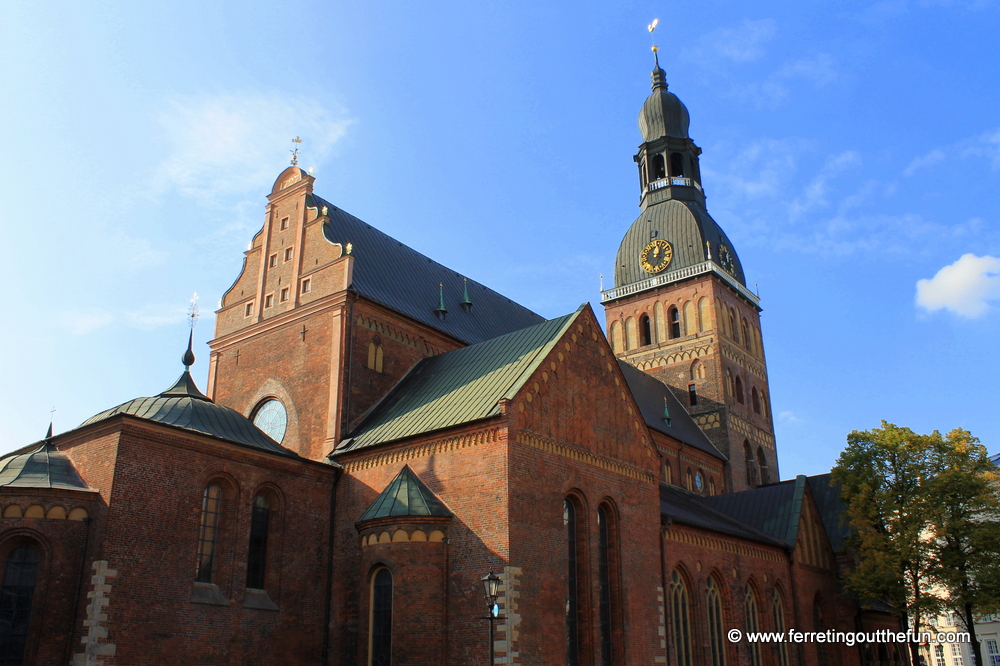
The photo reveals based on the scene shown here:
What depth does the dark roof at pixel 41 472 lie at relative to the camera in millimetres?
20203

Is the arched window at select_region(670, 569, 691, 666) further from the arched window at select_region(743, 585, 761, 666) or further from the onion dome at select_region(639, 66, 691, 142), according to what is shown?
the onion dome at select_region(639, 66, 691, 142)

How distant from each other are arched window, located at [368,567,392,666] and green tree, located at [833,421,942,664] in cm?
1971

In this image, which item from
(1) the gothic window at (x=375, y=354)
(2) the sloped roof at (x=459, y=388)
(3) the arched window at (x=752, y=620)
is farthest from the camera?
(3) the arched window at (x=752, y=620)

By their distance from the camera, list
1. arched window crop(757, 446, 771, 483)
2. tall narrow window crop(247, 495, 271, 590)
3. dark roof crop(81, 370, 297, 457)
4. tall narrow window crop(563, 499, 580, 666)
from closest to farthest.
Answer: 1. tall narrow window crop(563, 499, 580, 666)
2. dark roof crop(81, 370, 297, 457)
3. tall narrow window crop(247, 495, 271, 590)
4. arched window crop(757, 446, 771, 483)

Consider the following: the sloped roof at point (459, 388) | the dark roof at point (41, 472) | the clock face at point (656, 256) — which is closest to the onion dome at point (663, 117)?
the clock face at point (656, 256)

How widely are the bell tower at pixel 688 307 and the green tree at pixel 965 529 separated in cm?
1416

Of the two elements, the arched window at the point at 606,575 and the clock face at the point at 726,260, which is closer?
the arched window at the point at 606,575

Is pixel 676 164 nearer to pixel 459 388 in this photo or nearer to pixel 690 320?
pixel 690 320

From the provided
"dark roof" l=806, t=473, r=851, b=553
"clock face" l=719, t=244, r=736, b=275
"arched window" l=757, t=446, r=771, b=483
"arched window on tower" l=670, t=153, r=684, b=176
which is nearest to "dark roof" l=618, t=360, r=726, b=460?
"arched window" l=757, t=446, r=771, b=483

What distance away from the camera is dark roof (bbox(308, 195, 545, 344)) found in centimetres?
3042

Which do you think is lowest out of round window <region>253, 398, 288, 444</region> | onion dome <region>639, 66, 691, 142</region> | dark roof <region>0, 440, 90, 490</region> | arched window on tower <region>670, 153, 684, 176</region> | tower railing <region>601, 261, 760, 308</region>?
dark roof <region>0, 440, 90, 490</region>

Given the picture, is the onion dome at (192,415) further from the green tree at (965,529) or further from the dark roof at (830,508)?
the dark roof at (830,508)

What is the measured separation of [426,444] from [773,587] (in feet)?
54.8

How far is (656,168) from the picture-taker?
56.0 metres
